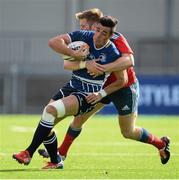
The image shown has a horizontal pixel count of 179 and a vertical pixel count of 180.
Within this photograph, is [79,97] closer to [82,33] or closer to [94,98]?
[94,98]

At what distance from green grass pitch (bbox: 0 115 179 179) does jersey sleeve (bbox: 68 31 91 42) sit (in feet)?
5.19

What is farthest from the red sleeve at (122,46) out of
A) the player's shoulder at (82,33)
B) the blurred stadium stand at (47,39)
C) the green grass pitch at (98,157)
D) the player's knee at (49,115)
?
the blurred stadium stand at (47,39)

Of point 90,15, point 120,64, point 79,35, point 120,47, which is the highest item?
point 90,15

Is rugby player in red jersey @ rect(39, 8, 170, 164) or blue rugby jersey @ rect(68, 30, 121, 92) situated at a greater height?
blue rugby jersey @ rect(68, 30, 121, 92)

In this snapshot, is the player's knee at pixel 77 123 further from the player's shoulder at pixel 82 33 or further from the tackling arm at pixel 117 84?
the player's shoulder at pixel 82 33

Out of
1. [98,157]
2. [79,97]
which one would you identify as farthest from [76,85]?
[98,157]

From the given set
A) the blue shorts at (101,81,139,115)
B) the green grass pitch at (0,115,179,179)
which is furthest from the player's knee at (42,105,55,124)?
the blue shorts at (101,81,139,115)

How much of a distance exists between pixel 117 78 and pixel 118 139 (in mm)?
5637

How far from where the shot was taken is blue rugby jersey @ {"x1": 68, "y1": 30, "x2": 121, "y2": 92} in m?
11.0

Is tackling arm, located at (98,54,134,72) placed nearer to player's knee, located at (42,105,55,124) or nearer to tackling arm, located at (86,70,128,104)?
tackling arm, located at (86,70,128,104)

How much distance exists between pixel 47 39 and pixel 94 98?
18.7 m

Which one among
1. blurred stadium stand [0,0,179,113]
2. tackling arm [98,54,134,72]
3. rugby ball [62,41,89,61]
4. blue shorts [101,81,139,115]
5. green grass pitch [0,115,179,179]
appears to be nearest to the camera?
green grass pitch [0,115,179,179]

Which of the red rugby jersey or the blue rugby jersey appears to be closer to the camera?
the blue rugby jersey

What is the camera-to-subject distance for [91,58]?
11.0 metres
